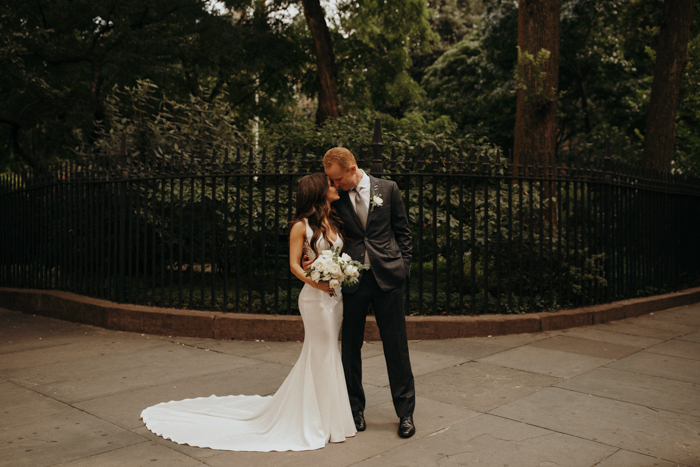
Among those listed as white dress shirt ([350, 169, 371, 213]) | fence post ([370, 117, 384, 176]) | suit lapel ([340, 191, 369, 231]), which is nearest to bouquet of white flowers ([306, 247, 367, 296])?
suit lapel ([340, 191, 369, 231])

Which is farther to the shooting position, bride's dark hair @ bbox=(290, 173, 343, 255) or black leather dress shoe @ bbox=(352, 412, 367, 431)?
black leather dress shoe @ bbox=(352, 412, 367, 431)

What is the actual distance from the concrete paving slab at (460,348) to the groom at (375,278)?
2162mm

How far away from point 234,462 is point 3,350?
4.36 metres

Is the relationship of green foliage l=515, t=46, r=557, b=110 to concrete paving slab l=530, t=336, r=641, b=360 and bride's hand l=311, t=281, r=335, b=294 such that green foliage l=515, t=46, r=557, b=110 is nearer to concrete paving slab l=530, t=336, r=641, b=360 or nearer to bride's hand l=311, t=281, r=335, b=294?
concrete paving slab l=530, t=336, r=641, b=360

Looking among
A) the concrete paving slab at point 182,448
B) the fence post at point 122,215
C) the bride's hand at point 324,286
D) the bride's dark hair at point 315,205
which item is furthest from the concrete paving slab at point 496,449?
the fence post at point 122,215

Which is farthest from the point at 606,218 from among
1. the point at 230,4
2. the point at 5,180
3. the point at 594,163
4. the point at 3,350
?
the point at 230,4

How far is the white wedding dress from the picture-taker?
3.91m

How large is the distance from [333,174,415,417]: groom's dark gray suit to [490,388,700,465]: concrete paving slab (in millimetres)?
888

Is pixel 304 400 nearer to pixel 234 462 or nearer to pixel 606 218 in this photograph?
pixel 234 462

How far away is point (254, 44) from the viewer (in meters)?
17.1

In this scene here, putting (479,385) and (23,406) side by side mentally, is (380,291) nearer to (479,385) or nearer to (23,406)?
(479,385)

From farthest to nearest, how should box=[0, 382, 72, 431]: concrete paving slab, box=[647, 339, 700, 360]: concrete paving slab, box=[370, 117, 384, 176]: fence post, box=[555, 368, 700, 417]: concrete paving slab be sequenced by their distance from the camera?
box=[370, 117, 384, 176]: fence post, box=[647, 339, 700, 360]: concrete paving slab, box=[555, 368, 700, 417]: concrete paving slab, box=[0, 382, 72, 431]: concrete paving slab

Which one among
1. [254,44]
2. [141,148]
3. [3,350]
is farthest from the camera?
[254,44]

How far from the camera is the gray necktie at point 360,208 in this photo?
4148 millimetres
